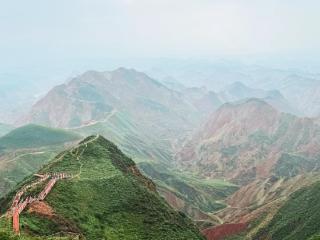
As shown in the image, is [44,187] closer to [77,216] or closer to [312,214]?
[77,216]

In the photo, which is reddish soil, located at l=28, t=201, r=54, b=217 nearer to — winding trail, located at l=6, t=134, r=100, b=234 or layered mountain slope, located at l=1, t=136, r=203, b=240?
layered mountain slope, located at l=1, t=136, r=203, b=240

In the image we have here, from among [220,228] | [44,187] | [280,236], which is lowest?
[220,228]

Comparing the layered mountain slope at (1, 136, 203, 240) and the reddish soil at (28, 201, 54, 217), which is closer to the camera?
the reddish soil at (28, 201, 54, 217)

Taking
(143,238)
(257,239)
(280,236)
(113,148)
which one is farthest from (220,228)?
(143,238)

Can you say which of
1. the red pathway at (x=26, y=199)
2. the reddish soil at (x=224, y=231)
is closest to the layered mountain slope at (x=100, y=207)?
the red pathway at (x=26, y=199)

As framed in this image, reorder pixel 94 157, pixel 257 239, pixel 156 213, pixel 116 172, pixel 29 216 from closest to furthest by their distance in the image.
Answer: pixel 29 216 < pixel 156 213 < pixel 116 172 < pixel 94 157 < pixel 257 239

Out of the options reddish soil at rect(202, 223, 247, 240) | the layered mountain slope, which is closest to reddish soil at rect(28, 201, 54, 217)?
the layered mountain slope

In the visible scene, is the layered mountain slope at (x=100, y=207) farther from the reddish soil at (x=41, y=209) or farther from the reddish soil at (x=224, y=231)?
the reddish soil at (x=224, y=231)

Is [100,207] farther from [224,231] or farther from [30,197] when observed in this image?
[224,231]
